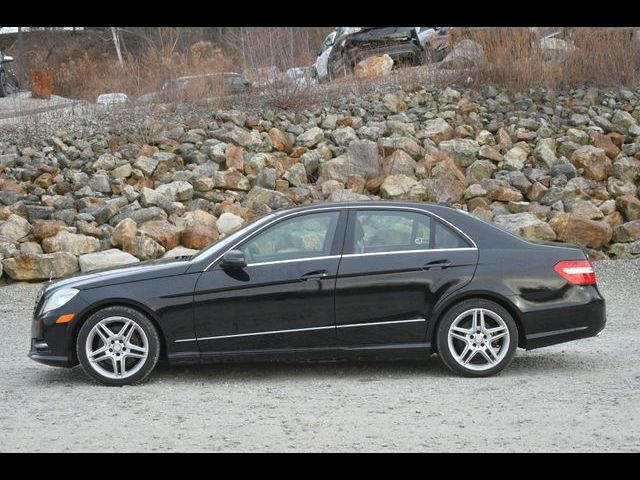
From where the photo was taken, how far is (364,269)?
837 centimetres

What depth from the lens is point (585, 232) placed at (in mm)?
16328

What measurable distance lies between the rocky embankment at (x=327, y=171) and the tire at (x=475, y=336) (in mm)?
7571

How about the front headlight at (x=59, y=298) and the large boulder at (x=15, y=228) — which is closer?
the front headlight at (x=59, y=298)

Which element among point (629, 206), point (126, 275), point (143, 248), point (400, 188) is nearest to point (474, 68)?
point (400, 188)

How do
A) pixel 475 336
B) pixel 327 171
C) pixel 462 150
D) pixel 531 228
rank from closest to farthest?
pixel 475 336
pixel 531 228
pixel 327 171
pixel 462 150

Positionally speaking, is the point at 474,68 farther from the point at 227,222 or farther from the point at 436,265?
the point at 436,265

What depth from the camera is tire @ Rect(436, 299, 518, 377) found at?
834 centimetres

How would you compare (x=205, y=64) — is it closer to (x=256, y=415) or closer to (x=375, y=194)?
(x=375, y=194)

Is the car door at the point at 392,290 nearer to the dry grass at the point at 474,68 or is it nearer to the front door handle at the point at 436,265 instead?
the front door handle at the point at 436,265

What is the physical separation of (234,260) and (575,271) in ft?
9.24

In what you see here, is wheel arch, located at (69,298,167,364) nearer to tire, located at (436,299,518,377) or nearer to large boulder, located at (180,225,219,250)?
tire, located at (436,299,518,377)

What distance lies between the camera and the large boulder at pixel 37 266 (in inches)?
581

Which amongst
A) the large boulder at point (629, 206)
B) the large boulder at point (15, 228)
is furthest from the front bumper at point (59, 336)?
the large boulder at point (629, 206)

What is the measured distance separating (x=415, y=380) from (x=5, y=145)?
1310 cm
